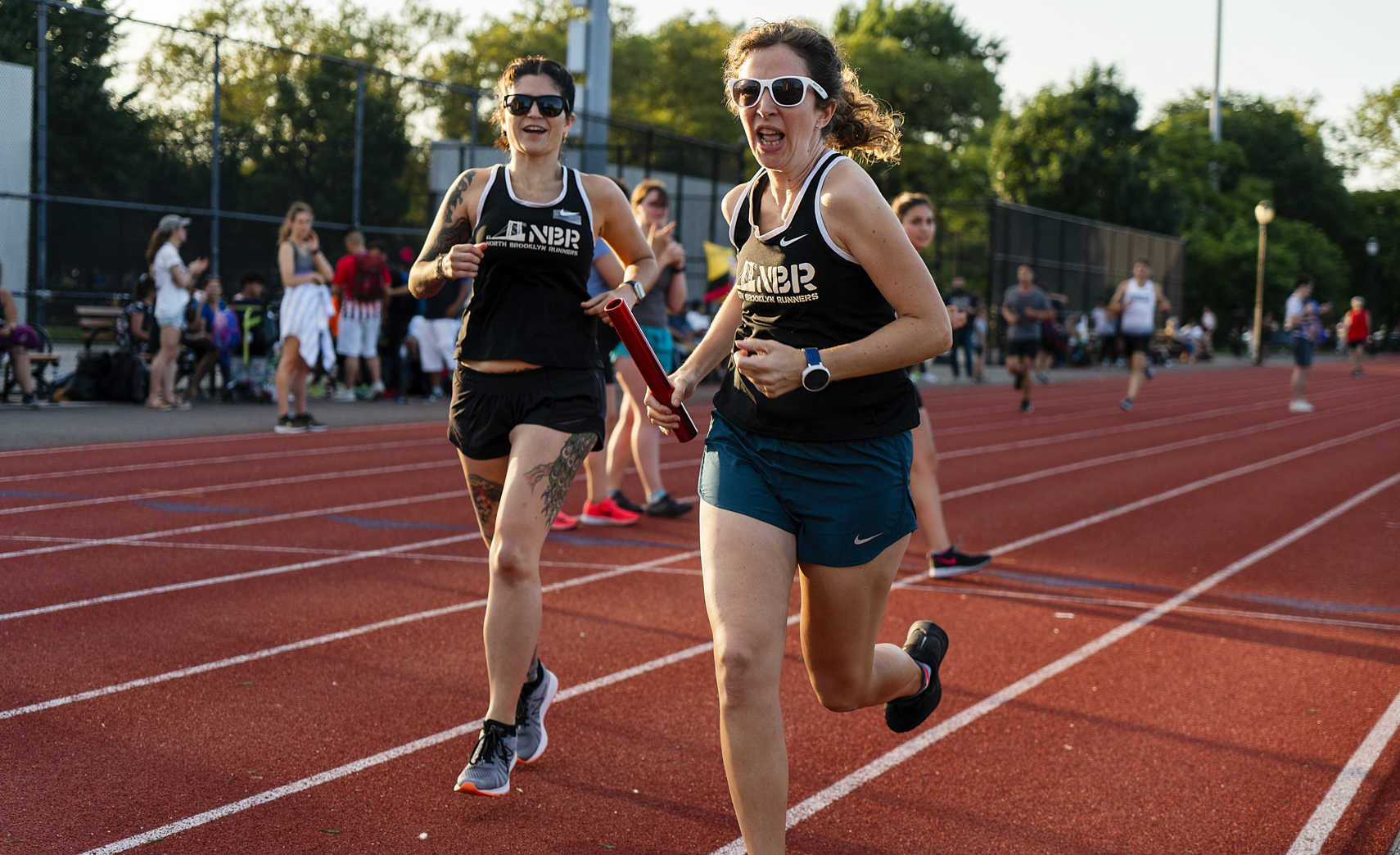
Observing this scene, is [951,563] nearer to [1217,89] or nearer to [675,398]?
[675,398]

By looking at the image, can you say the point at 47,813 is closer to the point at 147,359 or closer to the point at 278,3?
the point at 147,359

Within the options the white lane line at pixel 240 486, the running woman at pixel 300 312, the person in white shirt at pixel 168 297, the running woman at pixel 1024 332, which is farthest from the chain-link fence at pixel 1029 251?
the white lane line at pixel 240 486

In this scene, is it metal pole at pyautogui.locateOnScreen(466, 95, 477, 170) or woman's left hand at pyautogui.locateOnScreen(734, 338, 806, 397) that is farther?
metal pole at pyautogui.locateOnScreen(466, 95, 477, 170)

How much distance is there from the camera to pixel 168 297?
44.0 feet

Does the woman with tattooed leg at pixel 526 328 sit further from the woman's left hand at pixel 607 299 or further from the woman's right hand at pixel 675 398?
the woman's right hand at pixel 675 398

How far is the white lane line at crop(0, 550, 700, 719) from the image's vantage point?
4320 mm

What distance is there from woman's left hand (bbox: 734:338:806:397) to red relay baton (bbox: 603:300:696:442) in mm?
360

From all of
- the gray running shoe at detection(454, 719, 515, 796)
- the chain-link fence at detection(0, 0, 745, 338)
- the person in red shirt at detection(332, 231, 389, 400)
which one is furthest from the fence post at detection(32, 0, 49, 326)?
the gray running shoe at detection(454, 719, 515, 796)

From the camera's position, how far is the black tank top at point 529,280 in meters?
3.97

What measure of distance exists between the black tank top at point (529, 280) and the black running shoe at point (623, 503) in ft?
13.7

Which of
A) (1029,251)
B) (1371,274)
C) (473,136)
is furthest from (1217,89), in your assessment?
(473,136)

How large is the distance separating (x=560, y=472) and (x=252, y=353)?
484 inches

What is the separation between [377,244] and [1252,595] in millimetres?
11961

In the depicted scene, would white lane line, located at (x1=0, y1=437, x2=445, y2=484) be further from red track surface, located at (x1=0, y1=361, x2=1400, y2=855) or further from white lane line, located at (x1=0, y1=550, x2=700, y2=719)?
white lane line, located at (x1=0, y1=550, x2=700, y2=719)
